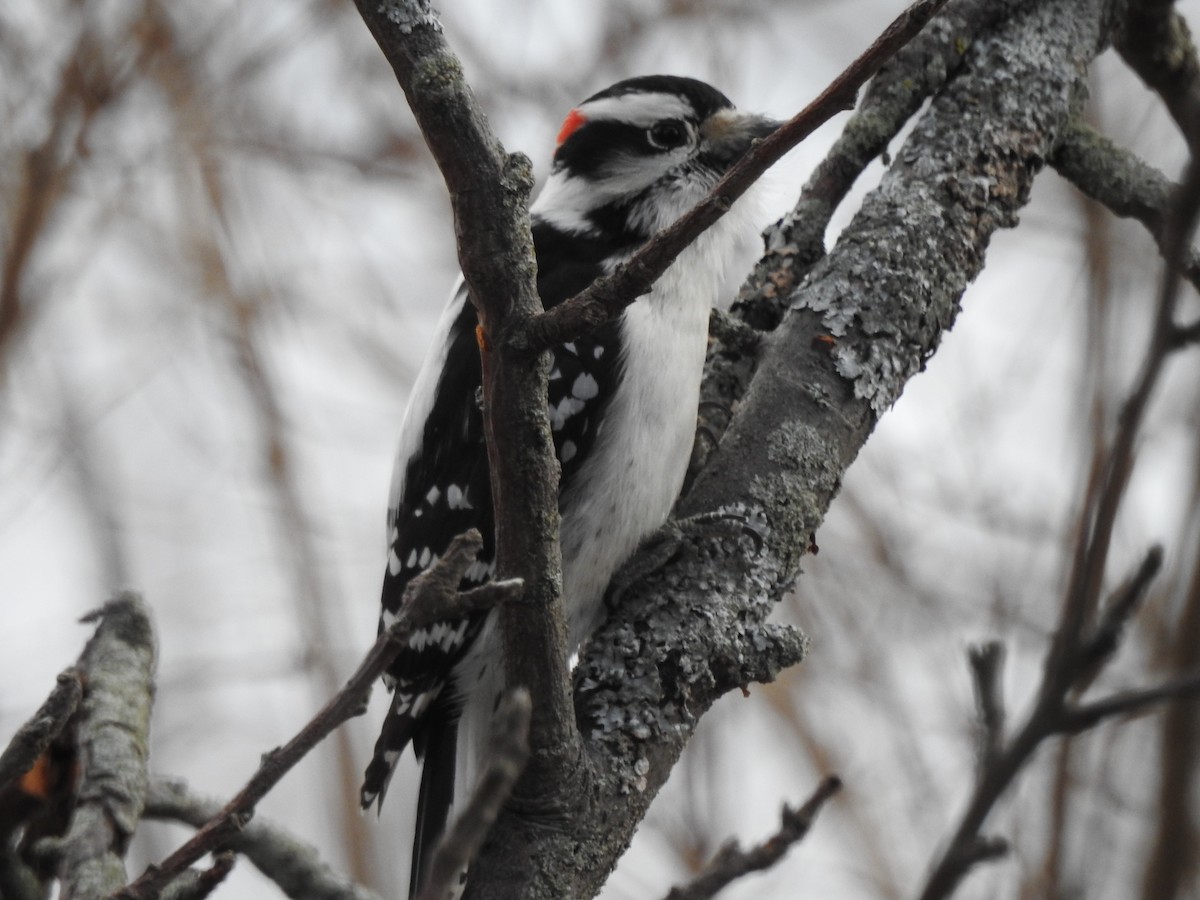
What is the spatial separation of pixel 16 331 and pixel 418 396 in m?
3.18

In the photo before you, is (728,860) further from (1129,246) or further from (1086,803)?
(1129,246)

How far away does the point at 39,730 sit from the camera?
66.0 inches

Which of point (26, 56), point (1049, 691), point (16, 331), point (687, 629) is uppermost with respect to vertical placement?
point (26, 56)

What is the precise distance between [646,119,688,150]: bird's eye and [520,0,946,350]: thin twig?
1.89 metres

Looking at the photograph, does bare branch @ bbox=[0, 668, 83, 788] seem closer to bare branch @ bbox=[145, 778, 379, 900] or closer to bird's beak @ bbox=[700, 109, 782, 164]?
bare branch @ bbox=[145, 778, 379, 900]

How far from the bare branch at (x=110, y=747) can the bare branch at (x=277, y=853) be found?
0.68 feet

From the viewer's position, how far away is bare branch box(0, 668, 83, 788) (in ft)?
5.49

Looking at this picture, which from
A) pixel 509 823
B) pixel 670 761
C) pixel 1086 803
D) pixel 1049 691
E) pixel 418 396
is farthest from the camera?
pixel 1086 803

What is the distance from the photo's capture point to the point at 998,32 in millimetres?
2943

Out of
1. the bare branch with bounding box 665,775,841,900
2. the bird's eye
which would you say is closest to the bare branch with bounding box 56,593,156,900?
the bare branch with bounding box 665,775,841,900

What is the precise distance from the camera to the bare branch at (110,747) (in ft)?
6.62

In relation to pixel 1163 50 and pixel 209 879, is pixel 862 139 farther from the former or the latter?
pixel 209 879

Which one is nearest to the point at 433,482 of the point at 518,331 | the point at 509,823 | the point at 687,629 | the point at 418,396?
the point at 418,396

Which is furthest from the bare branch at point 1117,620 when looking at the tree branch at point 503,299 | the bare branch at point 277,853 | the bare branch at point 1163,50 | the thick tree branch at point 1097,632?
the bare branch at point 1163,50
